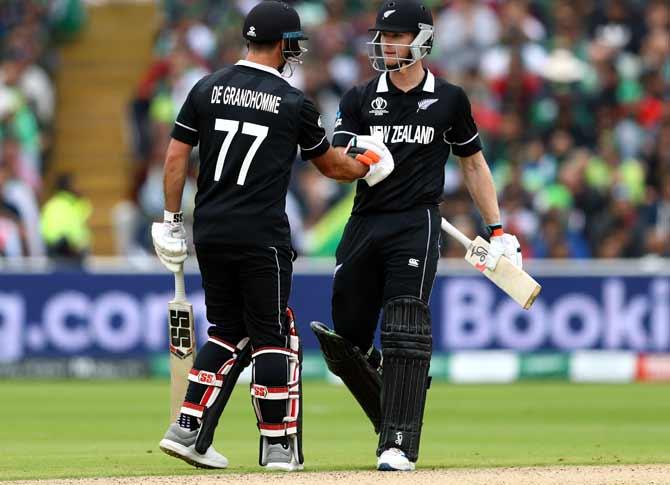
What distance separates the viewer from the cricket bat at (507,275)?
8188mm

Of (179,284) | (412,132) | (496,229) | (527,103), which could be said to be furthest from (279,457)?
(527,103)

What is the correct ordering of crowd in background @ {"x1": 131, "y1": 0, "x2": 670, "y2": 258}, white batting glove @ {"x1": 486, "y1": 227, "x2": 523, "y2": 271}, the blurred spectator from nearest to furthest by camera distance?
white batting glove @ {"x1": 486, "y1": 227, "x2": 523, "y2": 271}
the blurred spectator
crowd in background @ {"x1": 131, "y1": 0, "x2": 670, "y2": 258}

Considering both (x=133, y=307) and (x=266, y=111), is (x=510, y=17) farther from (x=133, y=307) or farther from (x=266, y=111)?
(x=266, y=111)

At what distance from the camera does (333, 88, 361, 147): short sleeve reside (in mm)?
8258

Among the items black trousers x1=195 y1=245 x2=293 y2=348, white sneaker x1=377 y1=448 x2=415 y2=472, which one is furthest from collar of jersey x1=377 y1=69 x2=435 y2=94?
white sneaker x1=377 y1=448 x2=415 y2=472

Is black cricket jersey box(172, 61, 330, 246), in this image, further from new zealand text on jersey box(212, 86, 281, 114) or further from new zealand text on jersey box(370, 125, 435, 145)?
new zealand text on jersey box(370, 125, 435, 145)

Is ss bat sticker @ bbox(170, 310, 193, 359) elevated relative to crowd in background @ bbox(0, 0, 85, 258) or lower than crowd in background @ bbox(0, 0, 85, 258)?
lower

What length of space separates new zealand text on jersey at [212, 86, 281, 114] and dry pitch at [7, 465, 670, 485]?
1.76m

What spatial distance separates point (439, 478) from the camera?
745 centimetres

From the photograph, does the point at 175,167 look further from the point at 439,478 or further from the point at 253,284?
the point at 439,478

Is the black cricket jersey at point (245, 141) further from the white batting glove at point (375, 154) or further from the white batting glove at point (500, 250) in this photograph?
the white batting glove at point (500, 250)

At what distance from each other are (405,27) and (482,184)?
0.92m

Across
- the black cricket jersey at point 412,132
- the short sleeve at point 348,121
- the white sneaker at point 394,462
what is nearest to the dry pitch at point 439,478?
the white sneaker at point 394,462

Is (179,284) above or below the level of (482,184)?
below
